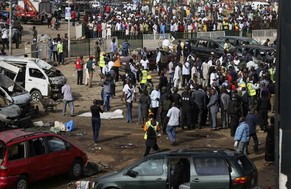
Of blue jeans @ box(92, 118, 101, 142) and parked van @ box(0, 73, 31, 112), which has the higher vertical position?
parked van @ box(0, 73, 31, 112)

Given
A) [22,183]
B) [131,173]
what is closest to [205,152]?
[131,173]

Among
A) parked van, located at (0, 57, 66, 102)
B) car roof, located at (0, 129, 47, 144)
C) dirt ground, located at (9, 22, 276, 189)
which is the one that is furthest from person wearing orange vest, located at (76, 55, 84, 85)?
car roof, located at (0, 129, 47, 144)

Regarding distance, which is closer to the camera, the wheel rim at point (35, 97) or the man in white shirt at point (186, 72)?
the wheel rim at point (35, 97)

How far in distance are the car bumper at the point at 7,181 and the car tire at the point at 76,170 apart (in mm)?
2089

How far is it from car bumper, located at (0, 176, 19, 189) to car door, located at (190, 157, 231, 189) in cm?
441

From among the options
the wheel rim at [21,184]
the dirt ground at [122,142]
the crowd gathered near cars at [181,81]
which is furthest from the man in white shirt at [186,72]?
the wheel rim at [21,184]

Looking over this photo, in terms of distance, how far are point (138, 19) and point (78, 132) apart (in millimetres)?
28060

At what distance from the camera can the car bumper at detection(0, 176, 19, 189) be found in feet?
51.0

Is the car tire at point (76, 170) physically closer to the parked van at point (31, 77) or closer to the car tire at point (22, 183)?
the car tire at point (22, 183)

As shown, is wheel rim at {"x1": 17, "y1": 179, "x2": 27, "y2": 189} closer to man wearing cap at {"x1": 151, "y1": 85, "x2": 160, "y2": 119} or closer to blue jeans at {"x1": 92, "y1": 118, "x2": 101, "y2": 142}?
blue jeans at {"x1": 92, "y1": 118, "x2": 101, "y2": 142}

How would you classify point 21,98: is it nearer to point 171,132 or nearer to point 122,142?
point 122,142

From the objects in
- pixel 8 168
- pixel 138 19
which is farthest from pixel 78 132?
pixel 138 19

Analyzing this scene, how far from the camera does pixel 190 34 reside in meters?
45.9

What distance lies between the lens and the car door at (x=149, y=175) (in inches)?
567
